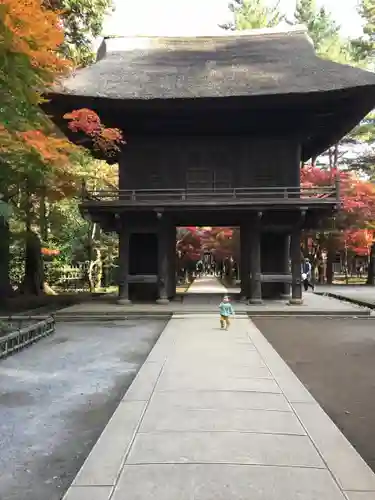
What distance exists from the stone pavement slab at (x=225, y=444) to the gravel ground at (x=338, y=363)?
297 mm

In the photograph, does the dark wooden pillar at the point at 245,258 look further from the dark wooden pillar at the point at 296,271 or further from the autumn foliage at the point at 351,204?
the autumn foliage at the point at 351,204

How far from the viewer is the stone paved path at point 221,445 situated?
3389mm

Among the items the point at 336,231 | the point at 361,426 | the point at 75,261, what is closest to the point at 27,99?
the point at 361,426

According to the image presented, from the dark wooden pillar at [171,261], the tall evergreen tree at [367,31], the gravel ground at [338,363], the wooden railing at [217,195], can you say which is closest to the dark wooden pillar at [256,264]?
the wooden railing at [217,195]

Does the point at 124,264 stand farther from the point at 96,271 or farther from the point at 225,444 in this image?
the point at 96,271

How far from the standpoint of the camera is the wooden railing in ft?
58.0

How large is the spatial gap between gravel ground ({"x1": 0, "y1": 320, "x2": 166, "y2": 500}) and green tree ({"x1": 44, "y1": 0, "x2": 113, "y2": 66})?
2001 cm

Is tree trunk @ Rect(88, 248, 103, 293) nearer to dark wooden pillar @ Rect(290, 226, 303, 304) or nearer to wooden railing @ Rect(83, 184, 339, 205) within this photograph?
wooden railing @ Rect(83, 184, 339, 205)

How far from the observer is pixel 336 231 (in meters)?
34.5

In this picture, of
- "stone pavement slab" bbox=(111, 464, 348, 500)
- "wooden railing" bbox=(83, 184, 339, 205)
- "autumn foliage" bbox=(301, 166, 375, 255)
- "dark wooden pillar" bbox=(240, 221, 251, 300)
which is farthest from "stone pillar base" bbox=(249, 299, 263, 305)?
"autumn foliage" bbox=(301, 166, 375, 255)

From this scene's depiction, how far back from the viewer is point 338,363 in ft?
27.9

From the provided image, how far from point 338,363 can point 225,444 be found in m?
4.82

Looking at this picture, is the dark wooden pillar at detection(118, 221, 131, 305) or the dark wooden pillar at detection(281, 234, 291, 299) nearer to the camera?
the dark wooden pillar at detection(118, 221, 131, 305)

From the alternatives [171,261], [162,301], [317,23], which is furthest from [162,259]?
[317,23]
